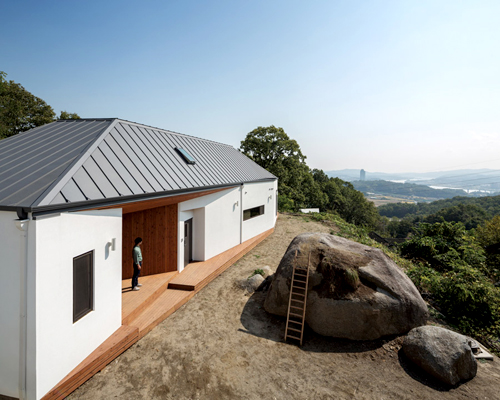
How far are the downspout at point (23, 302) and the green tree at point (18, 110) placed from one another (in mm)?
26360

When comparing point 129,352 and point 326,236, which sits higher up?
point 326,236

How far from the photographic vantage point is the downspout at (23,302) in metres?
3.87

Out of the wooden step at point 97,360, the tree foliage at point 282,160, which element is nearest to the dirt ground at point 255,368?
the wooden step at point 97,360

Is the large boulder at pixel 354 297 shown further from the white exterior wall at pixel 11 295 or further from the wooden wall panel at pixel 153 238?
the white exterior wall at pixel 11 295

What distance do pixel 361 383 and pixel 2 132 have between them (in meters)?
31.0

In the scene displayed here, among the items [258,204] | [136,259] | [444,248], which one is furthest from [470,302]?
[258,204]

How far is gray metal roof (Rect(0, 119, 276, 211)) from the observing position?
4547 mm

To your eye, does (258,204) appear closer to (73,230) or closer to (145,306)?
(145,306)

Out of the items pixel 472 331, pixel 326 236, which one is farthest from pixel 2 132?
pixel 472 331

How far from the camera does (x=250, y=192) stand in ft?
48.8

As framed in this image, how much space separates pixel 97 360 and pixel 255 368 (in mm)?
3228

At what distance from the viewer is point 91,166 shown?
570 cm

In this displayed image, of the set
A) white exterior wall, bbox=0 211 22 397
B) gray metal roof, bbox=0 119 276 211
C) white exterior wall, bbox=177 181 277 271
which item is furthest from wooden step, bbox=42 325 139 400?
white exterior wall, bbox=177 181 277 271

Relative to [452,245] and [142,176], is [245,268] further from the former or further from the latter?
[452,245]
